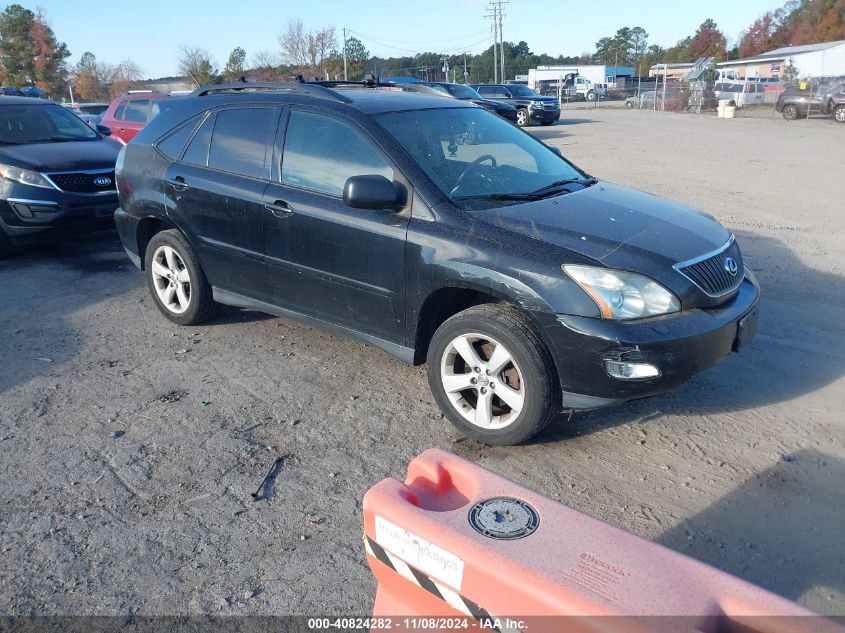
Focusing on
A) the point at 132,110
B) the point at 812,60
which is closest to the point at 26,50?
the point at 132,110

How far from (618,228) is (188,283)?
3316 millimetres

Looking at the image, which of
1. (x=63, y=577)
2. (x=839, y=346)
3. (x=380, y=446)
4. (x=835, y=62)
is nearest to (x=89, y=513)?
(x=63, y=577)

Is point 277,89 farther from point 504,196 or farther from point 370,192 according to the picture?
point 504,196

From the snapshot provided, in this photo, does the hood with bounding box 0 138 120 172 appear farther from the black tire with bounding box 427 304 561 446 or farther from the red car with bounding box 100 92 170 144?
the black tire with bounding box 427 304 561 446

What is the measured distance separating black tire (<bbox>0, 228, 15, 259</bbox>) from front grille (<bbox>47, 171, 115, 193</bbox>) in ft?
2.60

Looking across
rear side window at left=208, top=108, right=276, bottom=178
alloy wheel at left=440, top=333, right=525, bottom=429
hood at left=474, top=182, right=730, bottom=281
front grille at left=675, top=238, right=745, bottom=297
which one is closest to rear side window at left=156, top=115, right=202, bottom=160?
rear side window at left=208, top=108, right=276, bottom=178

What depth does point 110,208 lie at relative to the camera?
804 centimetres

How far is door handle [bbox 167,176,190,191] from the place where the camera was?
520 centimetres

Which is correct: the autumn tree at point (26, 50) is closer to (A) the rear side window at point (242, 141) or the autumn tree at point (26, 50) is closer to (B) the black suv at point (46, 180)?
(B) the black suv at point (46, 180)

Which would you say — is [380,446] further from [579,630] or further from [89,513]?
[579,630]

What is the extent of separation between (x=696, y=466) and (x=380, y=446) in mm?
1629

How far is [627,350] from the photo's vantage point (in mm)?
3410

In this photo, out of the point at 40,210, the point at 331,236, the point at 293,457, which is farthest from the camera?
the point at 40,210

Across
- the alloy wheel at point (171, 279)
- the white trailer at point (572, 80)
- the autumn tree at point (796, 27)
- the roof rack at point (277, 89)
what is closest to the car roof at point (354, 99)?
the roof rack at point (277, 89)
